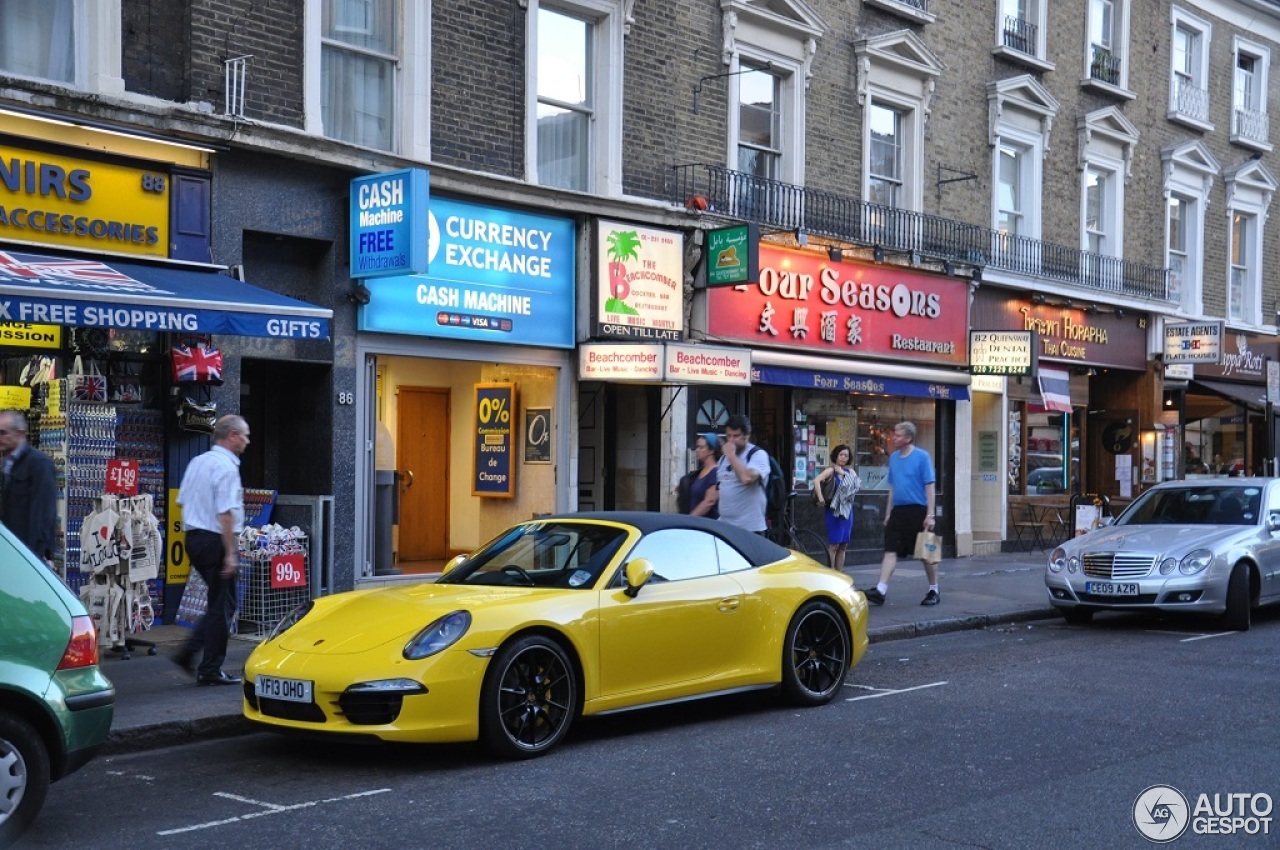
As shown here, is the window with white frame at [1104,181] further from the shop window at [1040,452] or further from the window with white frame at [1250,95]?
the window with white frame at [1250,95]

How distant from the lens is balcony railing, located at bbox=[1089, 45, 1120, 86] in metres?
24.8

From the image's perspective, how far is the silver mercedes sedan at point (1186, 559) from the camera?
1273 centimetres

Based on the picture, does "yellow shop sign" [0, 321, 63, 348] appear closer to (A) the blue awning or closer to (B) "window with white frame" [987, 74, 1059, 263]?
(A) the blue awning

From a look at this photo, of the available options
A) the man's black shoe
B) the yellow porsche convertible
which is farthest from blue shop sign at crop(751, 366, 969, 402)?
the man's black shoe

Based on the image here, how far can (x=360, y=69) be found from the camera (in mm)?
14078

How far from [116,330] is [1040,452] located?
655 inches

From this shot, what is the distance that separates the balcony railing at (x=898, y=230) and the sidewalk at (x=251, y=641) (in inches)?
190

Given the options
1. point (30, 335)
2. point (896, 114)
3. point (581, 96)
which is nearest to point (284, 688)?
point (30, 335)

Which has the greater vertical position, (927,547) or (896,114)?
(896,114)

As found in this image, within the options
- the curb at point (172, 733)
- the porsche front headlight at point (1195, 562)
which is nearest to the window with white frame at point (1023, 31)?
the porsche front headlight at point (1195, 562)

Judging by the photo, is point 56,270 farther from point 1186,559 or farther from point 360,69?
point 1186,559

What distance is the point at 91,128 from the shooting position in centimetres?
1159

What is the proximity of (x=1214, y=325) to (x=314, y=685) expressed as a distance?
22480 millimetres

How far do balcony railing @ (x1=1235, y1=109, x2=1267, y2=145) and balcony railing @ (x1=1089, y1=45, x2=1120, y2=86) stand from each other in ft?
16.7
